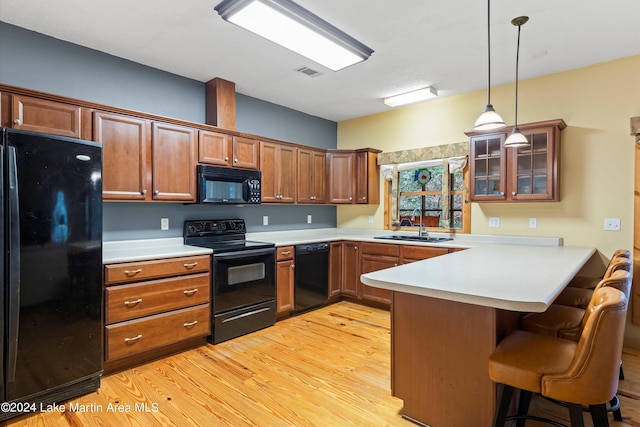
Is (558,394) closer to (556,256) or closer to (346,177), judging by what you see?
(556,256)

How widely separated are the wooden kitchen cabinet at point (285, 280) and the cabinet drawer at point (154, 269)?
0.90m

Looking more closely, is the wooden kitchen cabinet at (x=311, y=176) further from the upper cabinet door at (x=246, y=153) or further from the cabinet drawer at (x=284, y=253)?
the cabinet drawer at (x=284, y=253)

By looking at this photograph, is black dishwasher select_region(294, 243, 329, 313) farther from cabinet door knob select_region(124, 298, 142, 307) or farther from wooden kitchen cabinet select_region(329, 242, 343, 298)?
cabinet door knob select_region(124, 298, 142, 307)

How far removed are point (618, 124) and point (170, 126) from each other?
4151 mm

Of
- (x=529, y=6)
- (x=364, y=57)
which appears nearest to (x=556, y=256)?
(x=529, y=6)

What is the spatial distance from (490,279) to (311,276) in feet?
8.50

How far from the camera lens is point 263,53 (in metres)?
3.09

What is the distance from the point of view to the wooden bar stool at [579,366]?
1261 mm

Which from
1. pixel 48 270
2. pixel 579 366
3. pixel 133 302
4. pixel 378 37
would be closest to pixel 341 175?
pixel 378 37

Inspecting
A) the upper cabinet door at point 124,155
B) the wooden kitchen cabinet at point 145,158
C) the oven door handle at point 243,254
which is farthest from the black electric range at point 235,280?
the upper cabinet door at point 124,155

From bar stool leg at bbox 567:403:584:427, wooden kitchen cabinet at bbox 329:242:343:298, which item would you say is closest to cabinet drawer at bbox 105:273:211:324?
wooden kitchen cabinet at bbox 329:242:343:298

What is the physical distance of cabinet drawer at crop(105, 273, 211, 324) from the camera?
2594 millimetres

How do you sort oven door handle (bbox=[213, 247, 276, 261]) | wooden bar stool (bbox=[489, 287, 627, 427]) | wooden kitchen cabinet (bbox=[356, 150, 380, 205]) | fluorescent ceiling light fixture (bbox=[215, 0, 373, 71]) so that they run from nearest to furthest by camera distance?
wooden bar stool (bbox=[489, 287, 627, 427]), fluorescent ceiling light fixture (bbox=[215, 0, 373, 71]), oven door handle (bbox=[213, 247, 276, 261]), wooden kitchen cabinet (bbox=[356, 150, 380, 205])

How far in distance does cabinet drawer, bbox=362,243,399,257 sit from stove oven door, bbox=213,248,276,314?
1268 millimetres
